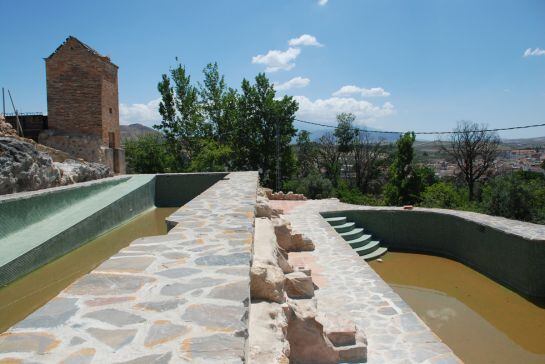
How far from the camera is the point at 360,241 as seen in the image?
977 centimetres

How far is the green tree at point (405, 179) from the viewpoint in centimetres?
1938

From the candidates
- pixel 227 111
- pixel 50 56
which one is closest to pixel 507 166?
pixel 227 111

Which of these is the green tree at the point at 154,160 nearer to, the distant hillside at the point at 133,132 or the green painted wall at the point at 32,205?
the distant hillside at the point at 133,132

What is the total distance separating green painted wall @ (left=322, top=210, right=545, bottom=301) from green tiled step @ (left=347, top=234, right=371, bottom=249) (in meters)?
0.57

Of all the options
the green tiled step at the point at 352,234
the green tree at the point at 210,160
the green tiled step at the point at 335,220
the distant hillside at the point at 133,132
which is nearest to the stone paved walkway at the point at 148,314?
the green tiled step at the point at 352,234

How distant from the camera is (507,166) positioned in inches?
1078

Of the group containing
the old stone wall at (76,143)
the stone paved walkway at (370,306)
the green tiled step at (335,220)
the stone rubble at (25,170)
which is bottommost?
the stone paved walkway at (370,306)

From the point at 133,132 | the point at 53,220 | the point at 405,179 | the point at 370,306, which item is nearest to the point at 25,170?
the point at 53,220

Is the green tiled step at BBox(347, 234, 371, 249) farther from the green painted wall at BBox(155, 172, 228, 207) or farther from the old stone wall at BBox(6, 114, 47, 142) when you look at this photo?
the old stone wall at BBox(6, 114, 47, 142)

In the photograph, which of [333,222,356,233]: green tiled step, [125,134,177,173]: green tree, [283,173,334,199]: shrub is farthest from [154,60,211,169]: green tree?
[333,222,356,233]: green tiled step

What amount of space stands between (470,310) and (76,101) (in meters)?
15.6

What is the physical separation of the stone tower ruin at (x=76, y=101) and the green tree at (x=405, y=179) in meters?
13.3

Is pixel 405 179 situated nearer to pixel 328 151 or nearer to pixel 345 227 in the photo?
pixel 345 227

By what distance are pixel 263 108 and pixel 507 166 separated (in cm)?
1740
